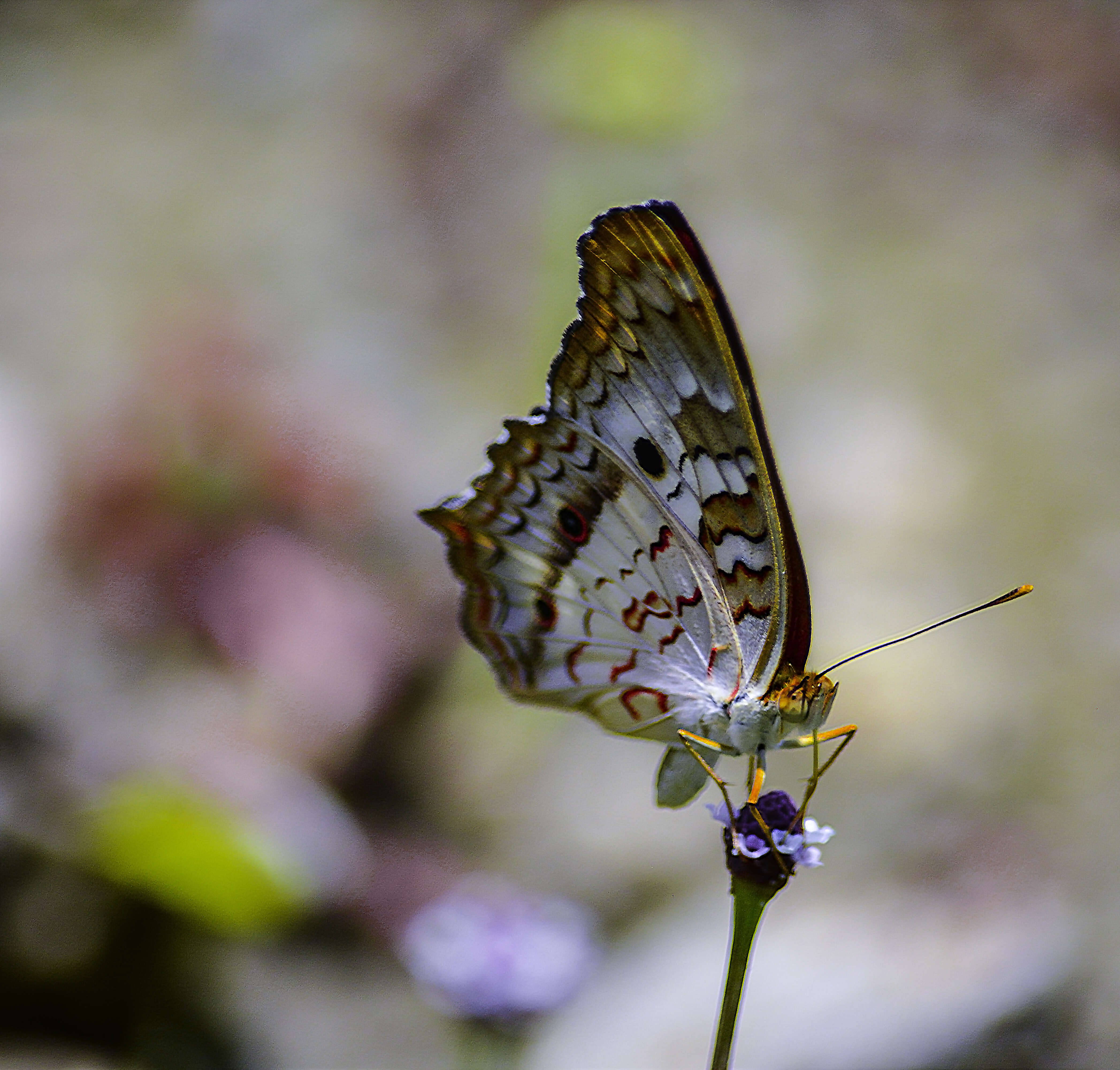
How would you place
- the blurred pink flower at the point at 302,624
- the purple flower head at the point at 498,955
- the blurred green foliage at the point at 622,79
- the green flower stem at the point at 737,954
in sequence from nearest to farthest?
the green flower stem at the point at 737,954 < the purple flower head at the point at 498,955 < the blurred green foliage at the point at 622,79 < the blurred pink flower at the point at 302,624

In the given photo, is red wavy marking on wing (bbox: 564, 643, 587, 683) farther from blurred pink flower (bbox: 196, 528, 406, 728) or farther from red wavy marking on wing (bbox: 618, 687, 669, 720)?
blurred pink flower (bbox: 196, 528, 406, 728)

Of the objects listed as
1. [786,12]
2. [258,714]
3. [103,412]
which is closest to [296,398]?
[103,412]

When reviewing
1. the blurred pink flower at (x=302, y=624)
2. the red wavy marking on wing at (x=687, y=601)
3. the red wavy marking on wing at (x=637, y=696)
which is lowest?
the red wavy marking on wing at (x=637, y=696)

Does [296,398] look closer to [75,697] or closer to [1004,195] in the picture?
[75,697]

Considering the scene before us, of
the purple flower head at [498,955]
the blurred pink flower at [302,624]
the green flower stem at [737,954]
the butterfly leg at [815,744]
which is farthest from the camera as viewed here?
the blurred pink flower at [302,624]

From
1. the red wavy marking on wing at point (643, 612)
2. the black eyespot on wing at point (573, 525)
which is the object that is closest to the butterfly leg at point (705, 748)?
the red wavy marking on wing at point (643, 612)

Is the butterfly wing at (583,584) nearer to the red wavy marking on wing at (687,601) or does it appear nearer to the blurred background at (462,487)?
the red wavy marking on wing at (687,601)

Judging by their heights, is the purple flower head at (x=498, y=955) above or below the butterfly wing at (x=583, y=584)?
below
